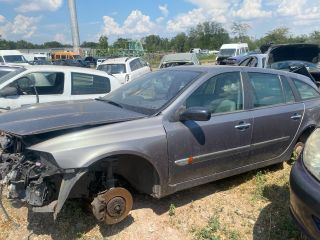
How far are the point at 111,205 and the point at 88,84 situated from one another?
14.6ft

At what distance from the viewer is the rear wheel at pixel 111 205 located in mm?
3383

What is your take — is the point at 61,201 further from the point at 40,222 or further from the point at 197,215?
the point at 197,215

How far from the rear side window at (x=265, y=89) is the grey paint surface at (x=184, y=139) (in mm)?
92

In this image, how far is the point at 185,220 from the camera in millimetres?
3875

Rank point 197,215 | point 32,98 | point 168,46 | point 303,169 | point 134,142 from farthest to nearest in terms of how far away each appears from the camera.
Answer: point 168,46
point 32,98
point 197,215
point 134,142
point 303,169

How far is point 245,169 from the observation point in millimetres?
4520

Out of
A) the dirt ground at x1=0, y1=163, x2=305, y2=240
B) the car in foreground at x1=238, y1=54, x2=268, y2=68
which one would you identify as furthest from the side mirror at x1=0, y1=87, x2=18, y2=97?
the car in foreground at x1=238, y1=54, x2=268, y2=68

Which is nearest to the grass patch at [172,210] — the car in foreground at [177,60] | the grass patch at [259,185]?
the grass patch at [259,185]

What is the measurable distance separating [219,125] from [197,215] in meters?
1.03

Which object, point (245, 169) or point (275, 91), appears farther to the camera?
point (275, 91)

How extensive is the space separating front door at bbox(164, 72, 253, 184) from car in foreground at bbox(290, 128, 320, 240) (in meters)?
1.05

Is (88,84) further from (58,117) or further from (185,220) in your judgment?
(185,220)

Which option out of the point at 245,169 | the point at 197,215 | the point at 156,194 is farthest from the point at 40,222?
the point at 245,169

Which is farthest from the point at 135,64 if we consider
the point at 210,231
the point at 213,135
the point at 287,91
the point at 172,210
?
the point at 210,231
